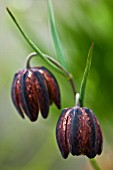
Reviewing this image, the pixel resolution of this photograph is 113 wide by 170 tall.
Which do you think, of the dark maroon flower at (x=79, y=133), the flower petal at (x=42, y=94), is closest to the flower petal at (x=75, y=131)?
the dark maroon flower at (x=79, y=133)

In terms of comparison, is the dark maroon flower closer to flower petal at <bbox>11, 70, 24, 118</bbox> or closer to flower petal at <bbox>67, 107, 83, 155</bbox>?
flower petal at <bbox>67, 107, 83, 155</bbox>

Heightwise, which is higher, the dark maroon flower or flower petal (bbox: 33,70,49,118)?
flower petal (bbox: 33,70,49,118)

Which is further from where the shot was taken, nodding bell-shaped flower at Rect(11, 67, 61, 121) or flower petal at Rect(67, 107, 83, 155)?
nodding bell-shaped flower at Rect(11, 67, 61, 121)

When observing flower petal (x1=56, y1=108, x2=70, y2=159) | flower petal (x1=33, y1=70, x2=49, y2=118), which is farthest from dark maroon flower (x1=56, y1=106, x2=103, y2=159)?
flower petal (x1=33, y1=70, x2=49, y2=118)

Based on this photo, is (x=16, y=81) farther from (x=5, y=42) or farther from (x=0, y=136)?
(x=5, y=42)

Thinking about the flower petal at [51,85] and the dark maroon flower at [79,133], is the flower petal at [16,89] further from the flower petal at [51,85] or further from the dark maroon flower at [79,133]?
the dark maroon flower at [79,133]

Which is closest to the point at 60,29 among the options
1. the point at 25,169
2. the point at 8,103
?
the point at 25,169

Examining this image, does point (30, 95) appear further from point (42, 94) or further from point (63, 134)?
point (63, 134)
